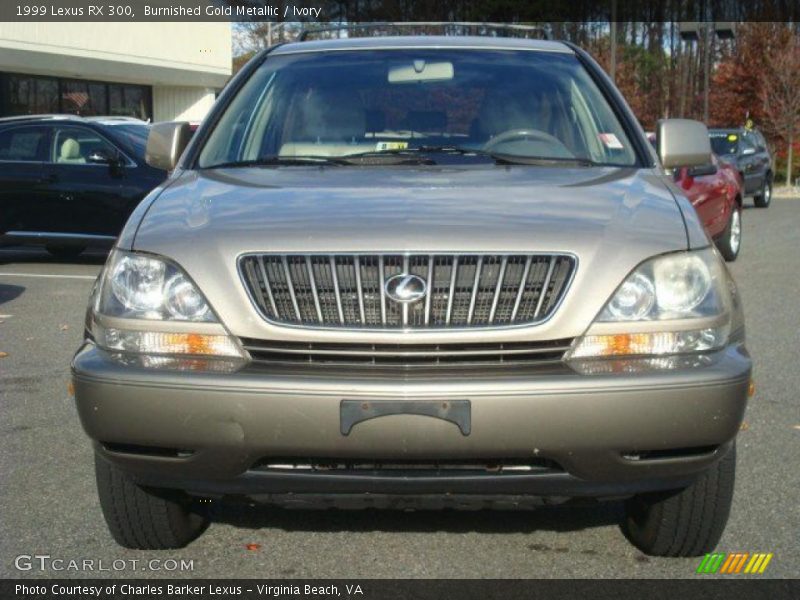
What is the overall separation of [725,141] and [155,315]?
2136 cm

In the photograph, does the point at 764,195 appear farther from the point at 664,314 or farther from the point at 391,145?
the point at 664,314

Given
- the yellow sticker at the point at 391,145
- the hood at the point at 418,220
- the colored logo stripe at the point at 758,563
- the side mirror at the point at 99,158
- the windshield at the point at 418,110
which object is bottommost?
the side mirror at the point at 99,158

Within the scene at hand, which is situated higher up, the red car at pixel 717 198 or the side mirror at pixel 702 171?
the side mirror at pixel 702 171

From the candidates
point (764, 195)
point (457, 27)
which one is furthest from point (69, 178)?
point (764, 195)

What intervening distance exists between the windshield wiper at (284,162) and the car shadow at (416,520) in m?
1.23

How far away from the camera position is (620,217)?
3.72 metres

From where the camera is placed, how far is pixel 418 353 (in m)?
3.42

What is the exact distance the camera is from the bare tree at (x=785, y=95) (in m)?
40.0

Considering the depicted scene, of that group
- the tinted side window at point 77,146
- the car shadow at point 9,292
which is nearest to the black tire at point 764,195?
the tinted side window at point 77,146

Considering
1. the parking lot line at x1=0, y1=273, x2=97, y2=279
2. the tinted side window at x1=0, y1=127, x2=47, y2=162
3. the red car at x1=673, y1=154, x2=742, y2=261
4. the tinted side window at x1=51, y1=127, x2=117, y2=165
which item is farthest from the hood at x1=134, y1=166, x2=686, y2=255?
the tinted side window at x1=0, y1=127, x2=47, y2=162

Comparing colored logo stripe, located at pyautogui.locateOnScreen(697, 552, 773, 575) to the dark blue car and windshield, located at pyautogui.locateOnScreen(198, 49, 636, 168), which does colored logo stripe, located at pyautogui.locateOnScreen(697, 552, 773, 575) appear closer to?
windshield, located at pyautogui.locateOnScreen(198, 49, 636, 168)

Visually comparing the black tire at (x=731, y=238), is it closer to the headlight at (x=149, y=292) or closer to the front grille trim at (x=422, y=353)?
the front grille trim at (x=422, y=353)

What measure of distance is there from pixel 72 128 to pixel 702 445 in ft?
37.6

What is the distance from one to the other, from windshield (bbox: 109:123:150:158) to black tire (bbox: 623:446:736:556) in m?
10.3
